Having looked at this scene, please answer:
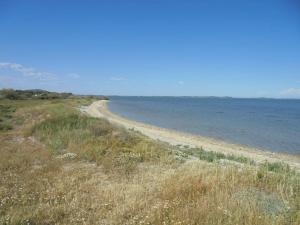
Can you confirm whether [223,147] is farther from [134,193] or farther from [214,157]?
[134,193]

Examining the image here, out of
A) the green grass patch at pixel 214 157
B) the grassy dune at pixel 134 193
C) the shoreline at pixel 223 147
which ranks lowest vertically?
the shoreline at pixel 223 147

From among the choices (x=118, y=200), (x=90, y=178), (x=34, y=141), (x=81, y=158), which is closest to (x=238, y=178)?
(x=118, y=200)

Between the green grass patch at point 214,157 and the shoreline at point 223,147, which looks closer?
the green grass patch at point 214,157

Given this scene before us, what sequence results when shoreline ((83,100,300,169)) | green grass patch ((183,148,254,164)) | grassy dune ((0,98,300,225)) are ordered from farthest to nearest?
1. shoreline ((83,100,300,169))
2. green grass patch ((183,148,254,164))
3. grassy dune ((0,98,300,225))

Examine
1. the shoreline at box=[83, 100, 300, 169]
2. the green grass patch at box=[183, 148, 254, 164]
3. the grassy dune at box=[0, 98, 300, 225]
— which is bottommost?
the shoreline at box=[83, 100, 300, 169]

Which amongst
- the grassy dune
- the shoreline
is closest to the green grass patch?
the shoreline

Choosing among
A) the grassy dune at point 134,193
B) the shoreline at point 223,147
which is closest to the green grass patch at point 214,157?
the shoreline at point 223,147

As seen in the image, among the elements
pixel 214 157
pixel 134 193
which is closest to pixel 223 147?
pixel 214 157

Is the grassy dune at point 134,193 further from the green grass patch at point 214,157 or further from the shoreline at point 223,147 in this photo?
the shoreline at point 223,147

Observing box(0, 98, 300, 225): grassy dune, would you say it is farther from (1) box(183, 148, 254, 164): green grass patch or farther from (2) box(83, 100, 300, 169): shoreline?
(2) box(83, 100, 300, 169): shoreline

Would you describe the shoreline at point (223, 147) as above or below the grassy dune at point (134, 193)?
below

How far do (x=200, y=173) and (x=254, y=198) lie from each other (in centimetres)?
162

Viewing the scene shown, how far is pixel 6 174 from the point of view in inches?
344

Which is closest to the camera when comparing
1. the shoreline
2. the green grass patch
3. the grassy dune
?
the grassy dune
